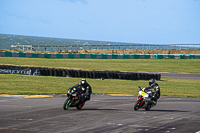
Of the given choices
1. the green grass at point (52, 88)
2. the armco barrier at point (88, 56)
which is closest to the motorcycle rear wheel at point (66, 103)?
Answer: the green grass at point (52, 88)

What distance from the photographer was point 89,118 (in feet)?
44.3

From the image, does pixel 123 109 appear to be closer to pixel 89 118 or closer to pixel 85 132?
pixel 89 118

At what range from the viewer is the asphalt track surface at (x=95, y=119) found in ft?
37.1

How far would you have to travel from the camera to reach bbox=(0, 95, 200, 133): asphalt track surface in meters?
11.3

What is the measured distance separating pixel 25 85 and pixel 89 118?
1386 cm

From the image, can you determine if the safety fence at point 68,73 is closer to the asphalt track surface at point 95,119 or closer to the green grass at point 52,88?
the green grass at point 52,88

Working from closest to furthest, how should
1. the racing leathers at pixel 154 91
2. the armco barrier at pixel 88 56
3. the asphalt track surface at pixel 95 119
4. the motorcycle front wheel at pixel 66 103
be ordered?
the asphalt track surface at pixel 95 119
the motorcycle front wheel at pixel 66 103
the racing leathers at pixel 154 91
the armco barrier at pixel 88 56

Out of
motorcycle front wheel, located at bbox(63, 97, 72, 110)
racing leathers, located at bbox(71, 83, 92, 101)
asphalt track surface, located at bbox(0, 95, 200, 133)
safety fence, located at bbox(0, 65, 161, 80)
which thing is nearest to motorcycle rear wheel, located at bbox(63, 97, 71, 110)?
motorcycle front wheel, located at bbox(63, 97, 72, 110)

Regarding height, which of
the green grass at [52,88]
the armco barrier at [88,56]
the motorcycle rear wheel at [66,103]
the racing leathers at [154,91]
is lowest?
the green grass at [52,88]

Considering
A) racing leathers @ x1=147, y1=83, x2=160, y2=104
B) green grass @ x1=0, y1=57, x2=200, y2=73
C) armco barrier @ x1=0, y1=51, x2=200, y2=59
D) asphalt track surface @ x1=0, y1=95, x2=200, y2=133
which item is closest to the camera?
asphalt track surface @ x1=0, y1=95, x2=200, y2=133

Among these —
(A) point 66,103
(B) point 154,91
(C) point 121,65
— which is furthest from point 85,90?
(C) point 121,65

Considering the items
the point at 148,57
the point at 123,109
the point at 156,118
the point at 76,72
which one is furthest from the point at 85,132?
the point at 148,57

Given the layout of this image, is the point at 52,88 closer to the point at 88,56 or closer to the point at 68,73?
the point at 68,73

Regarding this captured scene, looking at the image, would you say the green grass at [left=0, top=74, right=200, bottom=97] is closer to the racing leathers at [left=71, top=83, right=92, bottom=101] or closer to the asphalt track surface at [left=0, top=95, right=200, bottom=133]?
the asphalt track surface at [left=0, top=95, right=200, bottom=133]
